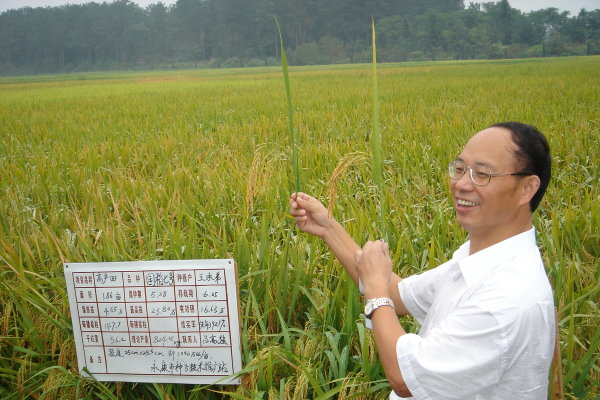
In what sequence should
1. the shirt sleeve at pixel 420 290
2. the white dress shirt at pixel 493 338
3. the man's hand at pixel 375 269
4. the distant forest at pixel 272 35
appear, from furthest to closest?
the distant forest at pixel 272 35 → the shirt sleeve at pixel 420 290 → the man's hand at pixel 375 269 → the white dress shirt at pixel 493 338

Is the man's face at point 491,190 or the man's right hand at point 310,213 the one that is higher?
the man's face at point 491,190

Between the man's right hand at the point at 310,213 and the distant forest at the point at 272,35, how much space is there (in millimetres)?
57078

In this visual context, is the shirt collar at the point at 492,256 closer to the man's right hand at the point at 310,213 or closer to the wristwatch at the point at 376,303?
the wristwatch at the point at 376,303

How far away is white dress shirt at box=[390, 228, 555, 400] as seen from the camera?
942 mm

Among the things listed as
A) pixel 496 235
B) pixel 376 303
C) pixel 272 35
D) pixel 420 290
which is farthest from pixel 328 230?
pixel 272 35

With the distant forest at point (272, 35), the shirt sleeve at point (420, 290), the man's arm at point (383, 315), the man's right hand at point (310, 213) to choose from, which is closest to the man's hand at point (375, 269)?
the man's arm at point (383, 315)

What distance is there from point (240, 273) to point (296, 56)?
2358 inches

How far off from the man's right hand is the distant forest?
5708cm

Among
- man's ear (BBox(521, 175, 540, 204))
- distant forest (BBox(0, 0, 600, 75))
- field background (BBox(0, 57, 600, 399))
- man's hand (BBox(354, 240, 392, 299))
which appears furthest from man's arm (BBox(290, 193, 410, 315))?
distant forest (BBox(0, 0, 600, 75))

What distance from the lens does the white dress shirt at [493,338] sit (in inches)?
37.1

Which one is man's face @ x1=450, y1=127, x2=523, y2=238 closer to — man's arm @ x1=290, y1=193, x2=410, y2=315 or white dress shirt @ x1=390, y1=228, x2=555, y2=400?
white dress shirt @ x1=390, y1=228, x2=555, y2=400

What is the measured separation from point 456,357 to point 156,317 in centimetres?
90

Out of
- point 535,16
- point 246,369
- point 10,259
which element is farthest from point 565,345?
point 535,16

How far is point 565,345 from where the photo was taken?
1.58 meters
